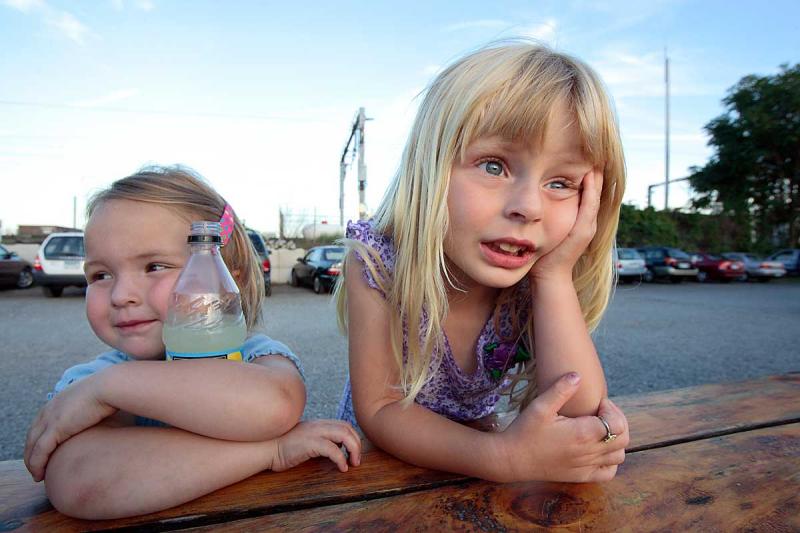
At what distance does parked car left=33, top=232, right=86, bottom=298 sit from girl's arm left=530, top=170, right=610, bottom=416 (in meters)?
11.3

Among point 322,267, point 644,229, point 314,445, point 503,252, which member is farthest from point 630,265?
point 314,445

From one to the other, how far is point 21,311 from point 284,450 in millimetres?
10012

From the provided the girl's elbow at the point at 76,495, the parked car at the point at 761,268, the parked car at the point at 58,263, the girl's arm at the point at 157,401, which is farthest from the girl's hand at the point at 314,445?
the parked car at the point at 761,268

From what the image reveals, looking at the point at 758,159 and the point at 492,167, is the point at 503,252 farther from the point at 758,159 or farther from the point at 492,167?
the point at 758,159

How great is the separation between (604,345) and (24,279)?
13.5 m

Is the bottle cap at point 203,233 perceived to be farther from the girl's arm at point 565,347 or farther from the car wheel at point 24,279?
the car wheel at point 24,279

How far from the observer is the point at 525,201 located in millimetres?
1032

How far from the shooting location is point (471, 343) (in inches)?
56.5

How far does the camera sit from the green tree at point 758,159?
21484mm

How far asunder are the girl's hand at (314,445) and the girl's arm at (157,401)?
114mm

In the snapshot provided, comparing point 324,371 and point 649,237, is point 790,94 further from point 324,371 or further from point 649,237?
point 324,371

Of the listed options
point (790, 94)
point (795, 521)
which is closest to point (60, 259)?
point (795, 521)

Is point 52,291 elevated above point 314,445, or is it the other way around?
point 314,445

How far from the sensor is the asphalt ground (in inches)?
162
